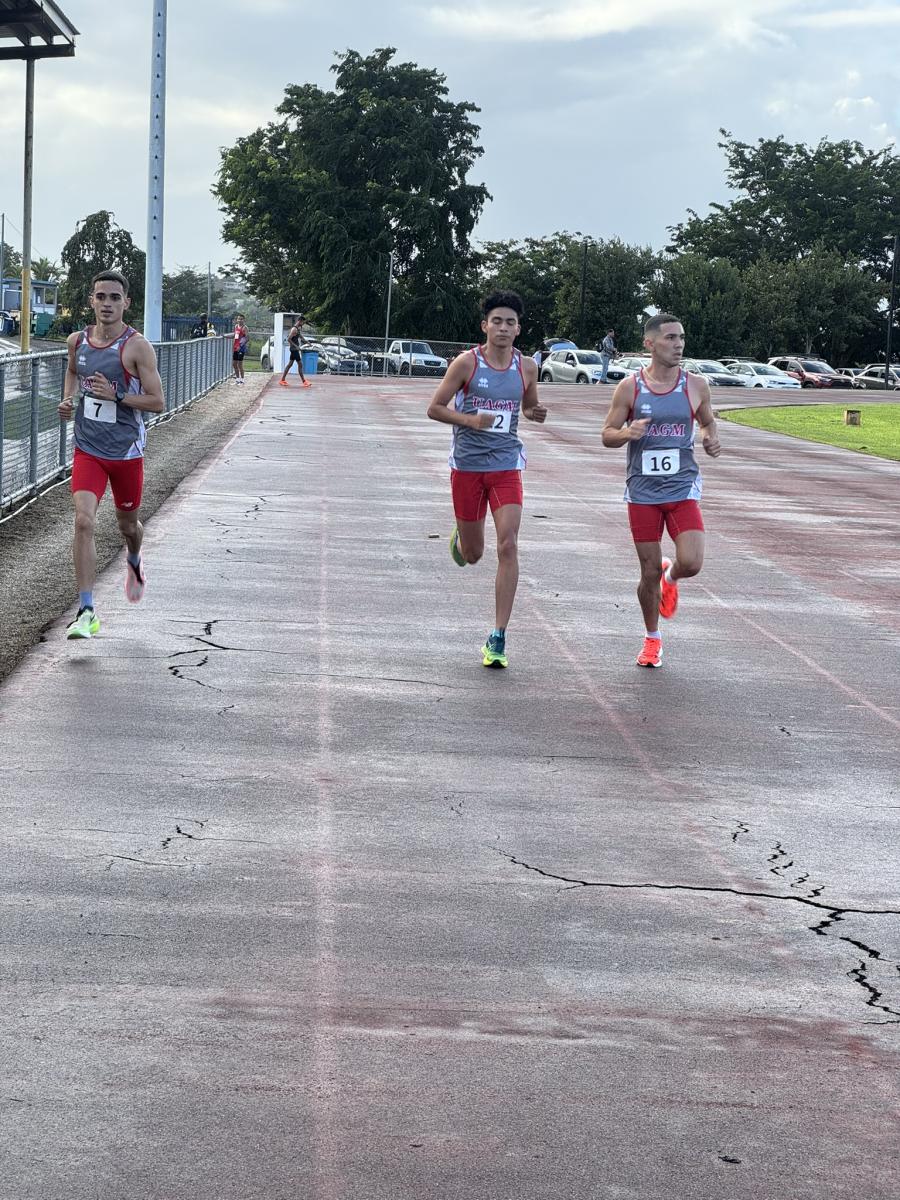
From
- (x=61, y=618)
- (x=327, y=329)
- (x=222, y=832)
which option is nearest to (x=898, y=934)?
(x=222, y=832)

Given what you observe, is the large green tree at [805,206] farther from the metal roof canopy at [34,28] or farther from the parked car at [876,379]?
the metal roof canopy at [34,28]

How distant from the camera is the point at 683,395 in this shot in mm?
8797

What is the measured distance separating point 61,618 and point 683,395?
365 cm

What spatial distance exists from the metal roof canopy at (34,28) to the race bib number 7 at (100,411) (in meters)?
29.0

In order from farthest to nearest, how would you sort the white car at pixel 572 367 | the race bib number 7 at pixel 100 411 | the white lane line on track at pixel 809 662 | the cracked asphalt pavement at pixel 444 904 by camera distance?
the white car at pixel 572 367 < the race bib number 7 at pixel 100 411 < the white lane line on track at pixel 809 662 < the cracked asphalt pavement at pixel 444 904

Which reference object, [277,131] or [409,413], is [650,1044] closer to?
[409,413]

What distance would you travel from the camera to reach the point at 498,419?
8922 mm

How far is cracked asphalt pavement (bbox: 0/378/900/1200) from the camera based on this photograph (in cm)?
360

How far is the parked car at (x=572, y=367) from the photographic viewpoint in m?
64.3

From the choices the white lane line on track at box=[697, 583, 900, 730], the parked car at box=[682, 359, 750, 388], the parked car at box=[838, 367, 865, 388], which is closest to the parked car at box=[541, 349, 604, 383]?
the parked car at box=[682, 359, 750, 388]

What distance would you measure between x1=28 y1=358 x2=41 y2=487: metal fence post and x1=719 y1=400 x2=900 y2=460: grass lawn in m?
17.7

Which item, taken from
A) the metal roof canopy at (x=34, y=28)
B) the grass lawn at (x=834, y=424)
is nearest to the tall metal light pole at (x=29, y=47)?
the metal roof canopy at (x=34, y=28)

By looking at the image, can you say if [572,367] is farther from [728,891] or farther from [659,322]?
[728,891]

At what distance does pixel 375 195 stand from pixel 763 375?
24553 millimetres
